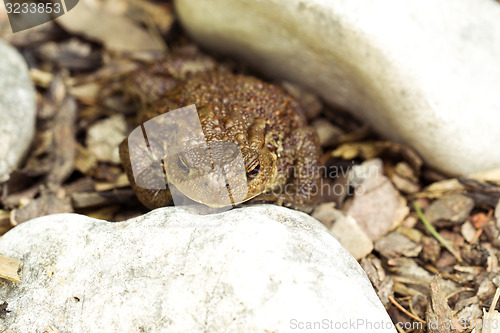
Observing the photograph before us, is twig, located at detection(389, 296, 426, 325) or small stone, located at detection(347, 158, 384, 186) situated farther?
small stone, located at detection(347, 158, 384, 186)

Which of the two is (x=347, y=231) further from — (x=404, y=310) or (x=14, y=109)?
(x=14, y=109)

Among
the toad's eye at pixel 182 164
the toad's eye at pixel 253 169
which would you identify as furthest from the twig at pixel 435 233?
the toad's eye at pixel 182 164

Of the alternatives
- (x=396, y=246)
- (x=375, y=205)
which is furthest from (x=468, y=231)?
(x=375, y=205)

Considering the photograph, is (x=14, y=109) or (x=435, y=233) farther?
(x=14, y=109)

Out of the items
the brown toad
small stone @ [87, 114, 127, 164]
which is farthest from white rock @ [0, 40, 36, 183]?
the brown toad

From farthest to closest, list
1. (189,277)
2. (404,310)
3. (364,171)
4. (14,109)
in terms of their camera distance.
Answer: (364,171) < (14,109) < (404,310) < (189,277)

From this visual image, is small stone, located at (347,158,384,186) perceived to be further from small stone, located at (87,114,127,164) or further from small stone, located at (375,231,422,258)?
small stone, located at (87,114,127,164)

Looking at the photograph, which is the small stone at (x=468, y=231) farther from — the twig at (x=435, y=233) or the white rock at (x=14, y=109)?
the white rock at (x=14, y=109)
